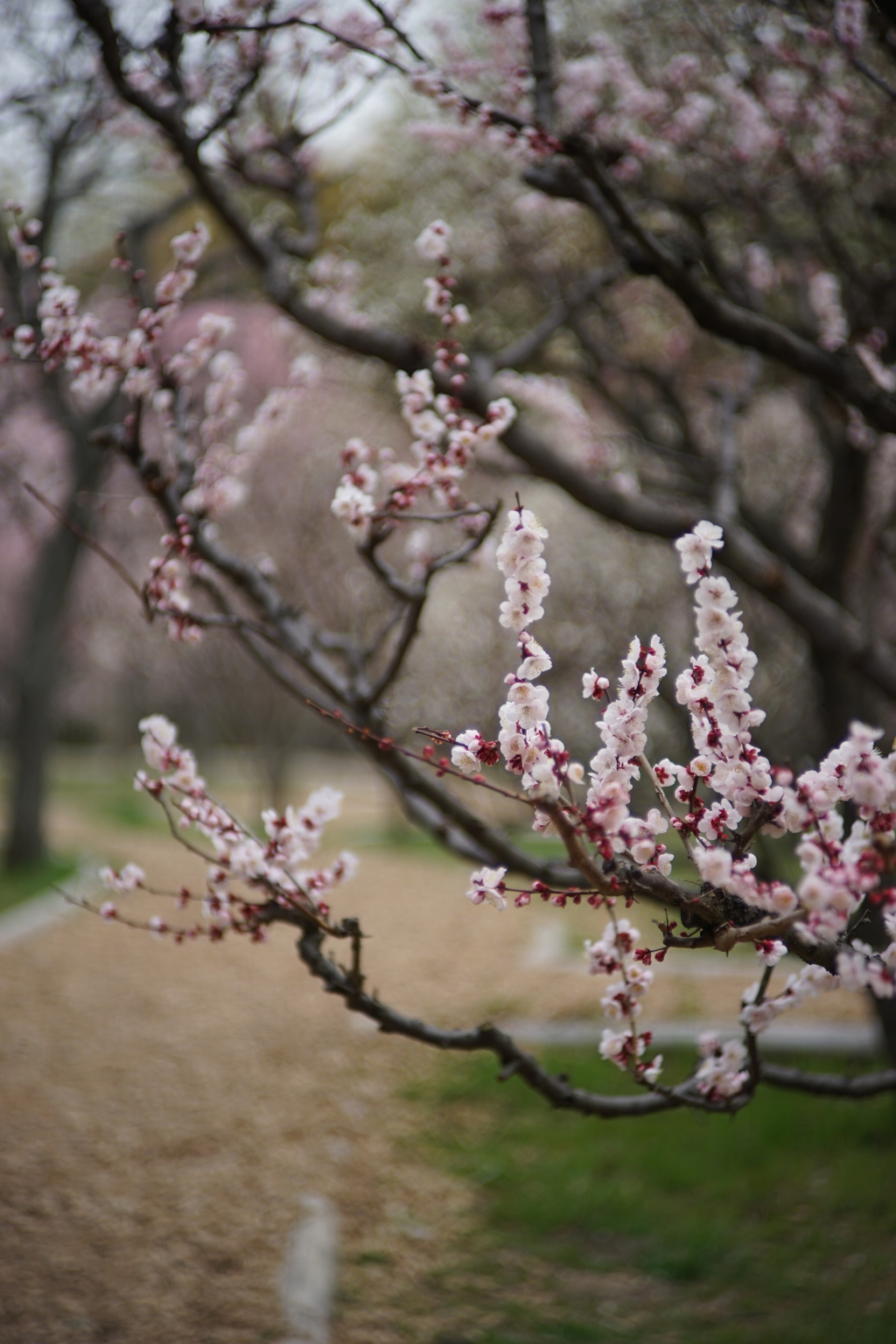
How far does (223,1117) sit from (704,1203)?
2308 mm

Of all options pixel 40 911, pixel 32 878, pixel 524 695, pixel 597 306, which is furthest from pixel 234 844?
pixel 32 878

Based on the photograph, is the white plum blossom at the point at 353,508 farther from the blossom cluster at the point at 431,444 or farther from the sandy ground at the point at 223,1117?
the sandy ground at the point at 223,1117

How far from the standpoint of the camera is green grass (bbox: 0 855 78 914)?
8375 millimetres

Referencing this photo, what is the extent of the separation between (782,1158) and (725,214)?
5036mm

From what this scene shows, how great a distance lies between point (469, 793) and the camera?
1185 cm

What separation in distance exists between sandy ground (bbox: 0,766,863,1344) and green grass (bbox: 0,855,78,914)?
2.40ft

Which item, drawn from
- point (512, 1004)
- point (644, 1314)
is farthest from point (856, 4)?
point (512, 1004)

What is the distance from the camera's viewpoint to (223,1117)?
484 cm

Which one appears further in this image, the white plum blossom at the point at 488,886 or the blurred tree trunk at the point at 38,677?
the blurred tree trunk at the point at 38,677

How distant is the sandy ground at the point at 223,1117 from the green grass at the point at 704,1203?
0.74 ft

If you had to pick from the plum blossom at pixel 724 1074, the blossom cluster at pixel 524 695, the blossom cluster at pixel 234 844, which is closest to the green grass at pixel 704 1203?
the plum blossom at pixel 724 1074

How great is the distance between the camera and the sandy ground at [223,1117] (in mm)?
3332

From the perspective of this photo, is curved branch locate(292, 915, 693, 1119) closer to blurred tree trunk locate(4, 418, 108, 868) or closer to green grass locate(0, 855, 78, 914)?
green grass locate(0, 855, 78, 914)

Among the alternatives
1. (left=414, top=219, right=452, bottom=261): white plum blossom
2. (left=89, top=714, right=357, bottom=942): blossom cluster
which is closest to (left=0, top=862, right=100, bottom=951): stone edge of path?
(left=89, top=714, right=357, bottom=942): blossom cluster
